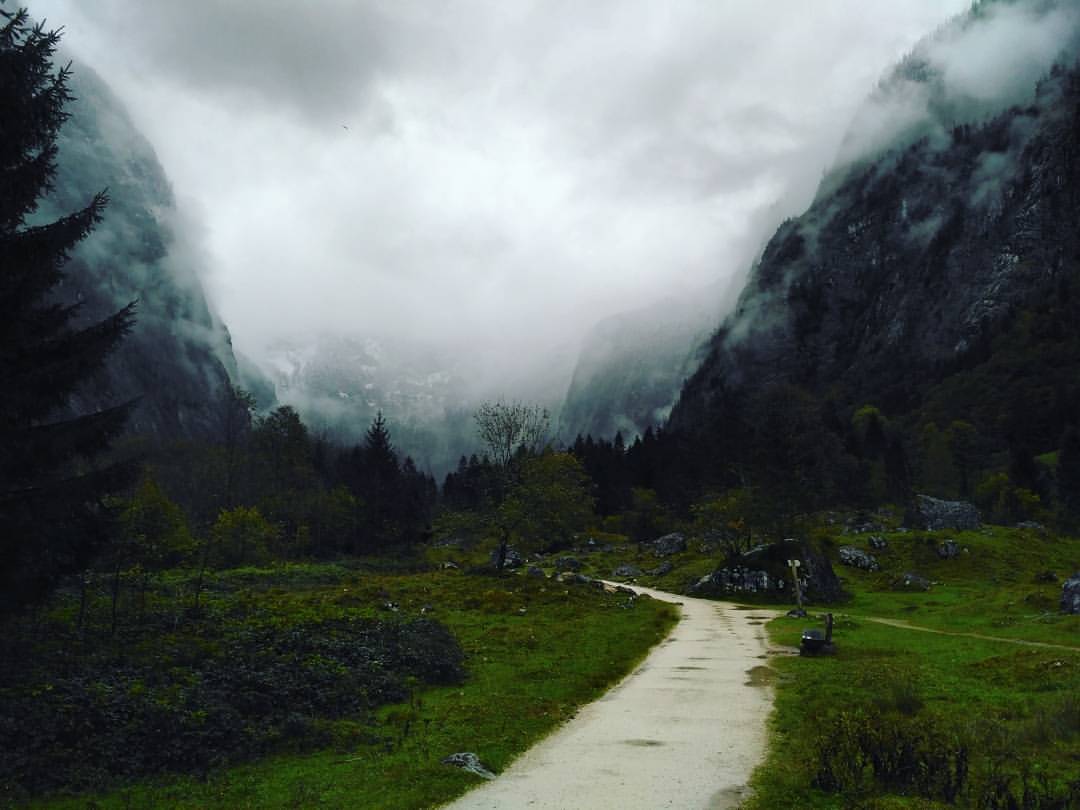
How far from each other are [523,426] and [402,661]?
55869 millimetres

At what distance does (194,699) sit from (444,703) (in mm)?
6527

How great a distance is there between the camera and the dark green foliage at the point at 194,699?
531 inches

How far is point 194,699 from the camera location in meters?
16.5

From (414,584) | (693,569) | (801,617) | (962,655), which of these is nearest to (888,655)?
(962,655)

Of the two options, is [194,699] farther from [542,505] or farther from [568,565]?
[568,565]

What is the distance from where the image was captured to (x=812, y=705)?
59.1 feet

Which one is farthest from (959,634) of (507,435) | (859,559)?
(507,435)

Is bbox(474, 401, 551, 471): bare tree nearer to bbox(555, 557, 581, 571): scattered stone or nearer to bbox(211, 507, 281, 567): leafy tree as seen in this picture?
bbox(555, 557, 581, 571): scattered stone

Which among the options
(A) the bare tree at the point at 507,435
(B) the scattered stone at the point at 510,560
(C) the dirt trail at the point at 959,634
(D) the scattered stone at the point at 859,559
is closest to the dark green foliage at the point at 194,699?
(C) the dirt trail at the point at 959,634

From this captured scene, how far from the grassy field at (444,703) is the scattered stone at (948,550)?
30.6m

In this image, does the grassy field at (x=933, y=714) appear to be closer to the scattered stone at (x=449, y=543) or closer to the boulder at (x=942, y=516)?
the boulder at (x=942, y=516)

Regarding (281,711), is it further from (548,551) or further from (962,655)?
(548,551)

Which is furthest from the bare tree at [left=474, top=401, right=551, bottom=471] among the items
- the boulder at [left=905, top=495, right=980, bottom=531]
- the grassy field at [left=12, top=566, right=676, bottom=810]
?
the boulder at [left=905, top=495, right=980, bottom=531]

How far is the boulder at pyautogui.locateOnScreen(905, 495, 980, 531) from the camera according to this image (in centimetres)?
7588
